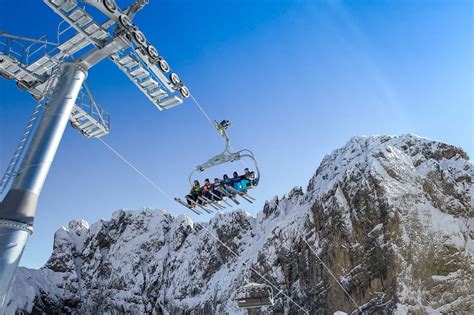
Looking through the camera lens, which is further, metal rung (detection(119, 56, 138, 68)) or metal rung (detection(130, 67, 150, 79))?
metal rung (detection(130, 67, 150, 79))

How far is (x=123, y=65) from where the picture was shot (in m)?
13.1

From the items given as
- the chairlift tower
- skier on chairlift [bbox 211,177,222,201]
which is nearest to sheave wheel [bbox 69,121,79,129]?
the chairlift tower

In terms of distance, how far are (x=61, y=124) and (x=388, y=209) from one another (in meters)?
67.3

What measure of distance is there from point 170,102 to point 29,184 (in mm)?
6264

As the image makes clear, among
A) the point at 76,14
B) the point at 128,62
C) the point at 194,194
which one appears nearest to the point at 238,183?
the point at 194,194

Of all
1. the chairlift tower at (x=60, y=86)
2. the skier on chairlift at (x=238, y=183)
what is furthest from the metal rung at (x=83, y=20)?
the skier on chairlift at (x=238, y=183)

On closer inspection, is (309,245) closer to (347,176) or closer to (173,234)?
(347,176)

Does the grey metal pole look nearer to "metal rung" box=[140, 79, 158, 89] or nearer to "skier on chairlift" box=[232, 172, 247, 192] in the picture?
"metal rung" box=[140, 79, 158, 89]

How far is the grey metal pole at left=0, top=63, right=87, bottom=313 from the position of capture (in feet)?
27.9

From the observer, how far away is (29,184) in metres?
9.06

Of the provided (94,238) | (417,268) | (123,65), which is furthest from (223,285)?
(123,65)

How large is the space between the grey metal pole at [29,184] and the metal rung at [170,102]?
4323mm

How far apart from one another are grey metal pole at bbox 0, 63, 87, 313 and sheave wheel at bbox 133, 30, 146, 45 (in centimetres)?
254

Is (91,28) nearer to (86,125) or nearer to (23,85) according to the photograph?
(23,85)
